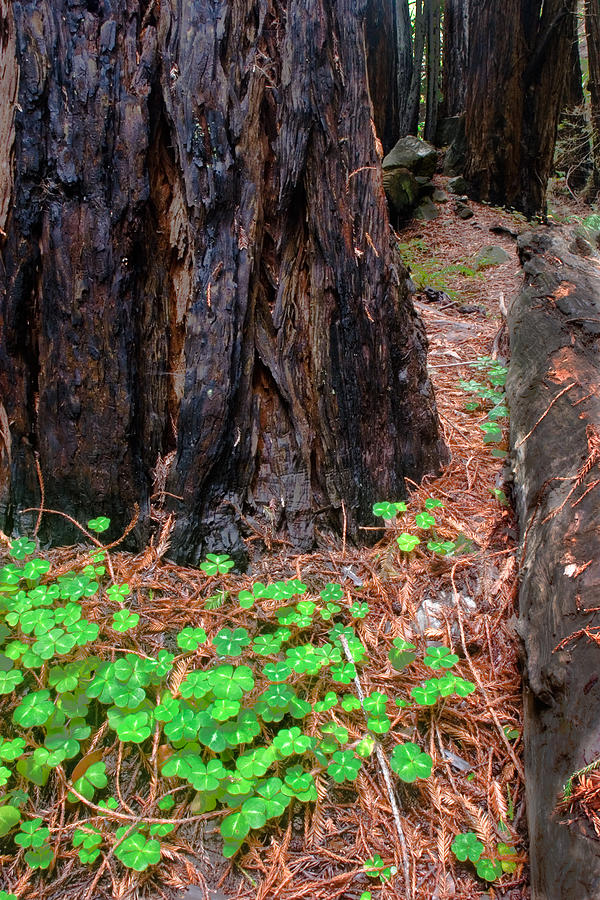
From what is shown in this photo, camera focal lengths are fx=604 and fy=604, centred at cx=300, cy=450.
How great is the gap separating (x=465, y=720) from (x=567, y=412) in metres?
1.39

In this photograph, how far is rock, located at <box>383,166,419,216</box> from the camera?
8758 mm

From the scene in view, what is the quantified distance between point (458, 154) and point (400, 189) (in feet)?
6.86

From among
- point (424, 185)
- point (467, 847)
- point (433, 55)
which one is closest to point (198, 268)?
point (467, 847)

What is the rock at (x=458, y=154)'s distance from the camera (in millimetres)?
9980

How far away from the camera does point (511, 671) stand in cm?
210

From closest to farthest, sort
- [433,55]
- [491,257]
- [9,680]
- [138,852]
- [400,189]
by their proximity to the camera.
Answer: [138,852]
[9,680]
[491,257]
[400,189]
[433,55]

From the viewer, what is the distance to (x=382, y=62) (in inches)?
393

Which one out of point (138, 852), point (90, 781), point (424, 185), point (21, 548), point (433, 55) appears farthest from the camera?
point (433, 55)

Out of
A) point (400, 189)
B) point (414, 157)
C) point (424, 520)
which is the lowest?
point (424, 520)

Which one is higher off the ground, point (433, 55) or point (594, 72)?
point (433, 55)

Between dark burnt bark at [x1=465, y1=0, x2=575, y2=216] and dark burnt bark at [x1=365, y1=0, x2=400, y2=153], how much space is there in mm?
1487

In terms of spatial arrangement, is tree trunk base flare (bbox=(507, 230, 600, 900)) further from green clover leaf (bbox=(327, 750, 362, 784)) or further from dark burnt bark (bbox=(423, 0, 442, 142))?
dark burnt bark (bbox=(423, 0, 442, 142))

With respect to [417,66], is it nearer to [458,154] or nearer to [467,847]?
[458,154]

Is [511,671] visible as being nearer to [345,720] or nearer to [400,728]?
[400,728]
